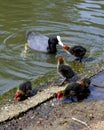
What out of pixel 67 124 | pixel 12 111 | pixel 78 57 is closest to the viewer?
pixel 67 124

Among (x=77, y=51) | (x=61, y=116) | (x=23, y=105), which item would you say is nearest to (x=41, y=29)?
(x=77, y=51)

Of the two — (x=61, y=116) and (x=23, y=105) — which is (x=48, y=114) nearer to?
(x=61, y=116)

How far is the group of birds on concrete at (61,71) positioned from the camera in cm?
679

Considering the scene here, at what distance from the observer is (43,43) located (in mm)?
9508

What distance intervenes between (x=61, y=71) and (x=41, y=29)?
11.4 ft

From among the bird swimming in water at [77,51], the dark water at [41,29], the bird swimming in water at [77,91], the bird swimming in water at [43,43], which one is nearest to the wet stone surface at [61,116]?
the bird swimming in water at [77,91]

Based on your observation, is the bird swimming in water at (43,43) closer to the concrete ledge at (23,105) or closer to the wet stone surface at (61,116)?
the concrete ledge at (23,105)

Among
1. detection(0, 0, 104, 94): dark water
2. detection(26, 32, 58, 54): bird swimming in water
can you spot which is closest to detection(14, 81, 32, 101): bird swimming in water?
detection(0, 0, 104, 94): dark water

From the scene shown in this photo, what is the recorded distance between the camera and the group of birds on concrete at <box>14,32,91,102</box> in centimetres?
679

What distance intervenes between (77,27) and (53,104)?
462 centimetres

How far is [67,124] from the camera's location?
600 centimetres

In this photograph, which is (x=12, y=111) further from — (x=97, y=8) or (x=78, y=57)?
(x=97, y=8)

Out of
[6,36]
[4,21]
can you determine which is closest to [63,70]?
[6,36]

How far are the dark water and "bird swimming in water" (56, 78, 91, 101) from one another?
1366mm
